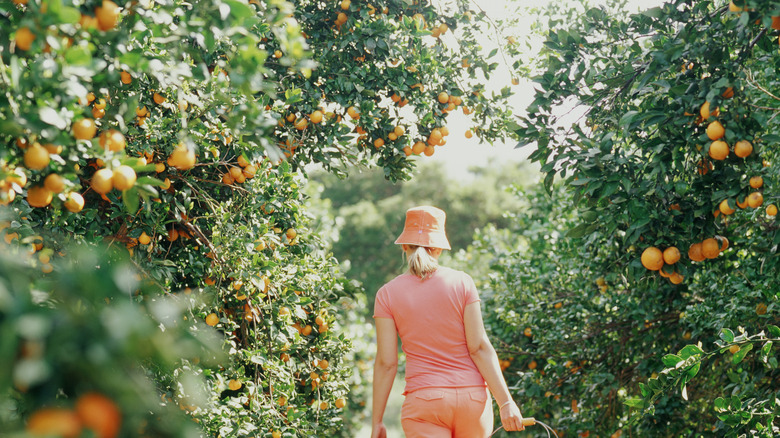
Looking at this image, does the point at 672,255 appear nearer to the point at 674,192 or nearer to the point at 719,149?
the point at 674,192

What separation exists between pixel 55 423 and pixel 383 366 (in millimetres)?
2082

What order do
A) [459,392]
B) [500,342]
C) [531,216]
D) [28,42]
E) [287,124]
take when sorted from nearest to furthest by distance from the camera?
[28,42], [459,392], [287,124], [500,342], [531,216]

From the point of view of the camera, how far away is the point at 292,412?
10.5 feet

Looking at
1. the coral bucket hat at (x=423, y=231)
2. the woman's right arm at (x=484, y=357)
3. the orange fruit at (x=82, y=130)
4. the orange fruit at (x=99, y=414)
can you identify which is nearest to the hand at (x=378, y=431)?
the woman's right arm at (x=484, y=357)

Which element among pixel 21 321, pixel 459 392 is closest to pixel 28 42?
pixel 21 321

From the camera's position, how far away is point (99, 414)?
0.87 metres

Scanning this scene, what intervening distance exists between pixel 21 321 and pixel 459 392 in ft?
6.58

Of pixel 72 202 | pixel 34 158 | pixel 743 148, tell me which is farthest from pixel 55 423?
pixel 743 148

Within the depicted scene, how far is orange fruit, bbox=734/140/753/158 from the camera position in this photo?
236 centimetres

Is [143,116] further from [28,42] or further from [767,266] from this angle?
[767,266]

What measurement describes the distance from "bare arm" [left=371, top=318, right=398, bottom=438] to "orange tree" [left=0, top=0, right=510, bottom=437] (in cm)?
56

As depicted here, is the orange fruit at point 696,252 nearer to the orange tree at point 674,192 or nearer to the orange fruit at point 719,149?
the orange tree at point 674,192

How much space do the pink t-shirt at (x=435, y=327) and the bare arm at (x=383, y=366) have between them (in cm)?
6

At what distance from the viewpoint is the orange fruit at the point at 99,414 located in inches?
33.9
